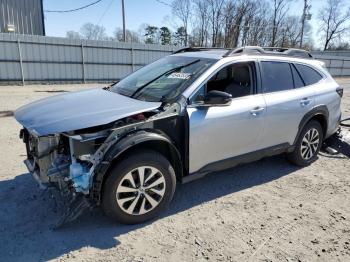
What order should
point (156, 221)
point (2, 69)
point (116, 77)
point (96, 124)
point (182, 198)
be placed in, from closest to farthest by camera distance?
point (96, 124)
point (156, 221)
point (182, 198)
point (2, 69)
point (116, 77)

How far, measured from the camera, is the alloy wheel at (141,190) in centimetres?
329

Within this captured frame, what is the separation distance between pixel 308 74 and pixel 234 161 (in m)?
2.06

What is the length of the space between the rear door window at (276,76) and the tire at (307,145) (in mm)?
775

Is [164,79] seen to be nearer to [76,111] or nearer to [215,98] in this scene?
[215,98]

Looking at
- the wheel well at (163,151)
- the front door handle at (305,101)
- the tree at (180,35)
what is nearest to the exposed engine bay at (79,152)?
the wheel well at (163,151)

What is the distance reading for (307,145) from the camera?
5.16m

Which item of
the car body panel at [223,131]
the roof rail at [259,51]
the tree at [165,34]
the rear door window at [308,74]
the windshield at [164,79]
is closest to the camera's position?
the car body panel at [223,131]

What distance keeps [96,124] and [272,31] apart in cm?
Answer: 4147

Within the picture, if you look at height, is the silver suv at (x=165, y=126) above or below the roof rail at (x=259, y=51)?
below

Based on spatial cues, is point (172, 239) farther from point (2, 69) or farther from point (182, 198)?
point (2, 69)

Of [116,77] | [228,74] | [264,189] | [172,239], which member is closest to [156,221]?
[172,239]

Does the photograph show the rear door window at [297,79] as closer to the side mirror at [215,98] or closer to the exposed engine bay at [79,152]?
the side mirror at [215,98]

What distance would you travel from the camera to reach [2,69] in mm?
15812

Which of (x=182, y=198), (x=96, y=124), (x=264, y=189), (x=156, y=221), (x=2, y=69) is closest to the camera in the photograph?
(x=96, y=124)
